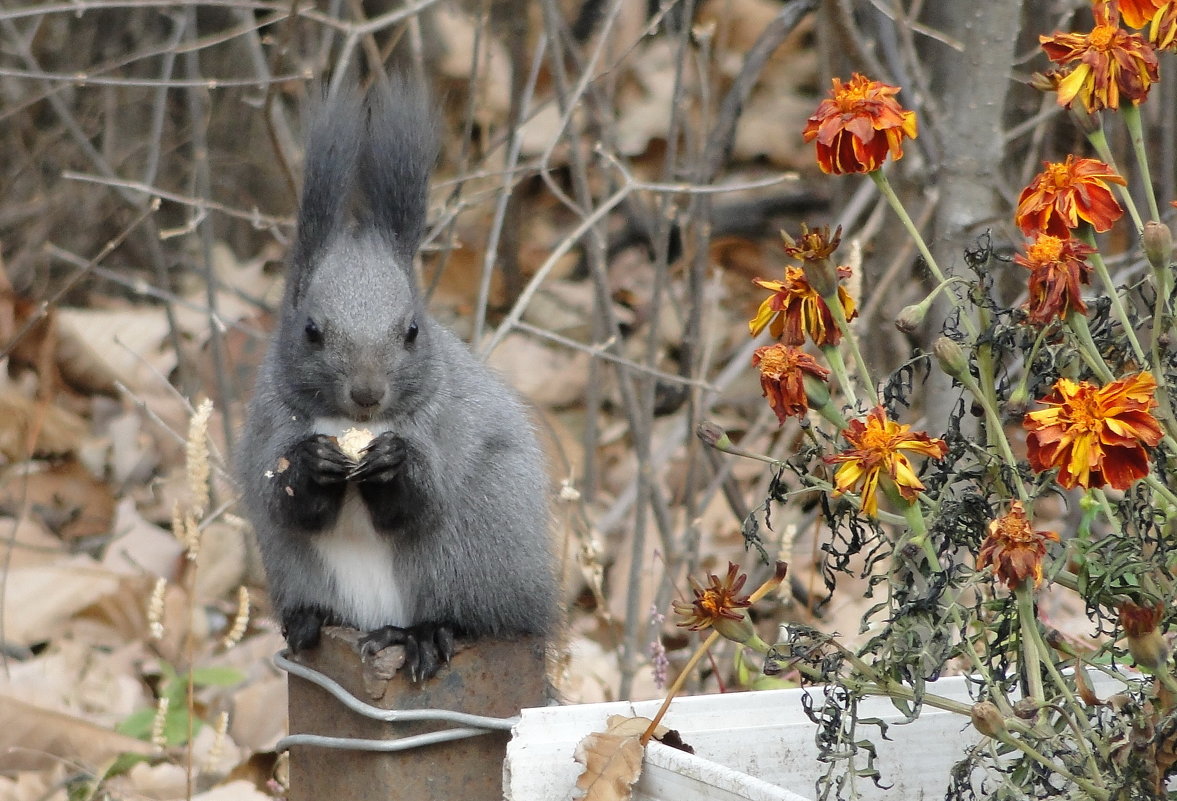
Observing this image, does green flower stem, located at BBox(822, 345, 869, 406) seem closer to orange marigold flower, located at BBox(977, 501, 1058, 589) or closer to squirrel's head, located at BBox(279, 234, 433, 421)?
orange marigold flower, located at BBox(977, 501, 1058, 589)

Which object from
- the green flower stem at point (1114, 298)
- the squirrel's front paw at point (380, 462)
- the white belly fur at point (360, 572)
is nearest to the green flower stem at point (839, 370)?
the green flower stem at point (1114, 298)

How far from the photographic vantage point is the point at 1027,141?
12.9ft

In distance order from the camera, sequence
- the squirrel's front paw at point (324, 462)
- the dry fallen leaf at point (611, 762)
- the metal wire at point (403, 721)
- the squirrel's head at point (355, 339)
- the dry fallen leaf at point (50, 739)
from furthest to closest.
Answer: the dry fallen leaf at point (50, 739) < the squirrel's head at point (355, 339) < the squirrel's front paw at point (324, 462) < the metal wire at point (403, 721) < the dry fallen leaf at point (611, 762)

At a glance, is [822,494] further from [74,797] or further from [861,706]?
[74,797]

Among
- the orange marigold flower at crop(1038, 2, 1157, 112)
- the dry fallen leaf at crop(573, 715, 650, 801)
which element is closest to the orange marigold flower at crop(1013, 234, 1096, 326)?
the orange marigold flower at crop(1038, 2, 1157, 112)

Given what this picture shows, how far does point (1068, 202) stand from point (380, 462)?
0.94 m

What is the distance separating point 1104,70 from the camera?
1.21m

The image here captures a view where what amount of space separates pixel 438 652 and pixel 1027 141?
272cm

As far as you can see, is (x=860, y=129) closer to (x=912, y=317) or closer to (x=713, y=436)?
(x=912, y=317)

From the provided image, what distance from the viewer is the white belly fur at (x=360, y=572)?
196cm

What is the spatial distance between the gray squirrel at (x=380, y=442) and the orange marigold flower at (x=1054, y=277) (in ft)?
3.02

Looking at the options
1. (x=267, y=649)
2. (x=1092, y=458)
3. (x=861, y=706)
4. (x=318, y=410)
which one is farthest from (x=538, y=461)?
(x=267, y=649)

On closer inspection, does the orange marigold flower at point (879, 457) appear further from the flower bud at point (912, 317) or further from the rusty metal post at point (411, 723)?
the rusty metal post at point (411, 723)

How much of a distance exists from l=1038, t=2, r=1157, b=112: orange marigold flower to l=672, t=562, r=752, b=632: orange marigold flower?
0.47 m
